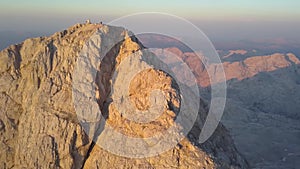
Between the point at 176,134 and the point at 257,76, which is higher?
the point at 176,134

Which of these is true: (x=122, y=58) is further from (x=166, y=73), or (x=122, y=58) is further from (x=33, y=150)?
(x=33, y=150)

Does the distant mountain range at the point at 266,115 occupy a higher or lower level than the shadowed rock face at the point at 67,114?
lower

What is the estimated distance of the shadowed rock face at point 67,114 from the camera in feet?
64.6

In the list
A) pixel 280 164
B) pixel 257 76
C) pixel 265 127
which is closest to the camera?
pixel 280 164

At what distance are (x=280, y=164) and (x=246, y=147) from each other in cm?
1035

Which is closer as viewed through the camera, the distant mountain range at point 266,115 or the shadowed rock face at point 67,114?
the shadowed rock face at point 67,114

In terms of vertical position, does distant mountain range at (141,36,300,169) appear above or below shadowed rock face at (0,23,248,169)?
below

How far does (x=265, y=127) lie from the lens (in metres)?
127

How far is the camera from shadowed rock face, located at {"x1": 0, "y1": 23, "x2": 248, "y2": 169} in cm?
1969

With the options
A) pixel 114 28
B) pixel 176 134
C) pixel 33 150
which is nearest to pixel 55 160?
pixel 33 150

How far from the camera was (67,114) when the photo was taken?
21078 mm

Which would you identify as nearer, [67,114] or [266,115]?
[67,114]

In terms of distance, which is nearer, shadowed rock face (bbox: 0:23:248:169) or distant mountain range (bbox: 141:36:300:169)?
shadowed rock face (bbox: 0:23:248:169)

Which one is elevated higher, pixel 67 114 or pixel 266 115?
pixel 67 114
